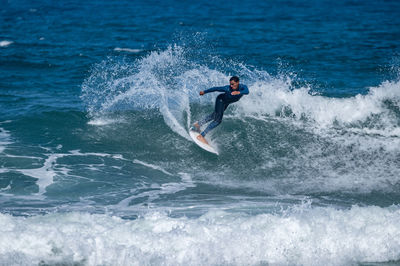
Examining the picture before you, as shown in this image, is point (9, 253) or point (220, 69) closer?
point (9, 253)

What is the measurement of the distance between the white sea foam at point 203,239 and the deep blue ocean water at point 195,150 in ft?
0.07

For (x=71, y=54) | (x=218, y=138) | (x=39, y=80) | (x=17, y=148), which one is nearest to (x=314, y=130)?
(x=218, y=138)

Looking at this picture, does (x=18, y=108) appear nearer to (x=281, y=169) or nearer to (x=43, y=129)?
(x=43, y=129)

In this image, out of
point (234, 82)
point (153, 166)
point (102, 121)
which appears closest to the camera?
point (234, 82)

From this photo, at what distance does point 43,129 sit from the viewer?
46.1ft

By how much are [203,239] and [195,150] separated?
453 cm

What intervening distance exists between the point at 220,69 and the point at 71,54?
6454 mm

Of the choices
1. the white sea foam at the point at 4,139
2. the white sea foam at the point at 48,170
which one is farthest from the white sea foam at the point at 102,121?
the white sea foam at the point at 4,139

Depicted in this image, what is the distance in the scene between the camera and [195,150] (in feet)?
40.9

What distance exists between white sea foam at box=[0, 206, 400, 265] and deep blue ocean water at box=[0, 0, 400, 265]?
0.9 inches

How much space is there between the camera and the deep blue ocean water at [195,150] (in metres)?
8.05

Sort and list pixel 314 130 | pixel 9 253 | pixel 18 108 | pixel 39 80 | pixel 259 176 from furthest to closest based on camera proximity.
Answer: pixel 39 80
pixel 18 108
pixel 314 130
pixel 259 176
pixel 9 253

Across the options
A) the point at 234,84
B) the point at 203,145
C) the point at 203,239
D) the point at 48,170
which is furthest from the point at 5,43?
the point at 203,239

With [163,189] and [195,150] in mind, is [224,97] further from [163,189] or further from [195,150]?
[163,189]
